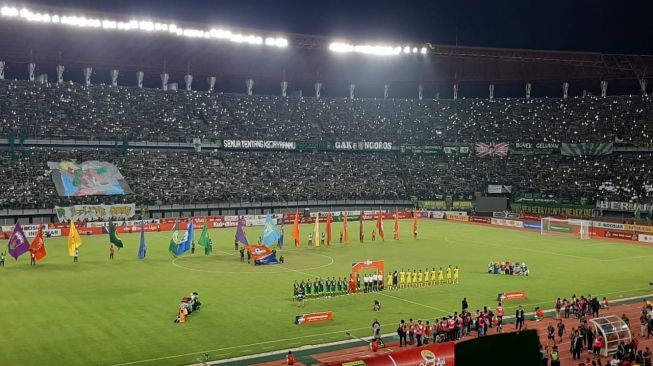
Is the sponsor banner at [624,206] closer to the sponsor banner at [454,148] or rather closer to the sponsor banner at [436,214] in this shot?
the sponsor banner at [436,214]

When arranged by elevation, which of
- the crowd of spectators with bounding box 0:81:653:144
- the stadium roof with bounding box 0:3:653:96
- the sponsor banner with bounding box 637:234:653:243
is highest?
the stadium roof with bounding box 0:3:653:96

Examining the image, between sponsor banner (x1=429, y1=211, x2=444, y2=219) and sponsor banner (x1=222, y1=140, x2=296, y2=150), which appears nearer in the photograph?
sponsor banner (x1=429, y1=211, x2=444, y2=219)

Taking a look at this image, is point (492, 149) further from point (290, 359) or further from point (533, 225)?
point (290, 359)

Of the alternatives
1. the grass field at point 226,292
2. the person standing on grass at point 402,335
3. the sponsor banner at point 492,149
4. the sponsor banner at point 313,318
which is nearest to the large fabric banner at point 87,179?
the grass field at point 226,292

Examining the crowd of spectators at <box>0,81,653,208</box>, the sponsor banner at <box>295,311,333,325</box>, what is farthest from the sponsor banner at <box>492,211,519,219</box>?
the sponsor banner at <box>295,311,333,325</box>

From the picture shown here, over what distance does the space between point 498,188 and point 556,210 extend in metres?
11.7

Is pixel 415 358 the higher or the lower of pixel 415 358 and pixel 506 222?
the higher

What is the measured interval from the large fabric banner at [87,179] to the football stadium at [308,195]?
0.94 ft

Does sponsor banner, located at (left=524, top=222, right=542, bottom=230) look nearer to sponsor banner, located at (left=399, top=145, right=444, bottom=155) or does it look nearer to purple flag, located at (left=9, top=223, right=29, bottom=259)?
sponsor banner, located at (left=399, top=145, right=444, bottom=155)

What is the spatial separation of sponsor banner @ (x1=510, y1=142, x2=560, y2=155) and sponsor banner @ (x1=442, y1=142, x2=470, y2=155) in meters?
7.56

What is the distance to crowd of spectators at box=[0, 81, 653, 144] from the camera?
89.9 m

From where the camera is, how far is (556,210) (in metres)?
90.1

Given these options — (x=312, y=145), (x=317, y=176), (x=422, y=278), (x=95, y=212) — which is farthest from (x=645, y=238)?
(x=95, y=212)

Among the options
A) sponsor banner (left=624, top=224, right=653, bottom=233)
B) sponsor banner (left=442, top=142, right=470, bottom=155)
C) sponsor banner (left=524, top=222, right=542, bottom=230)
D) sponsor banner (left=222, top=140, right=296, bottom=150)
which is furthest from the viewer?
sponsor banner (left=442, top=142, right=470, bottom=155)
